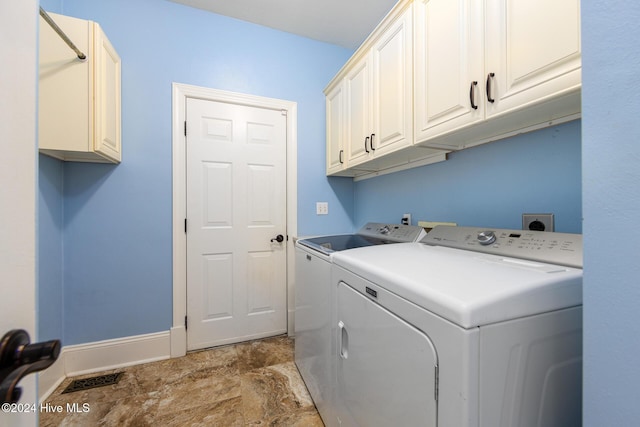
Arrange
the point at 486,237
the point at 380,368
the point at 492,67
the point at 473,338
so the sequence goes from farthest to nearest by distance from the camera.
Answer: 1. the point at 486,237
2. the point at 492,67
3. the point at 380,368
4. the point at 473,338

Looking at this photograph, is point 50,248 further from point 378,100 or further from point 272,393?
point 378,100

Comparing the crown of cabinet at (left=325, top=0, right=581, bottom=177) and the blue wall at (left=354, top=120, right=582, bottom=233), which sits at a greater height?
the crown of cabinet at (left=325, top=0, right=581, bottom=177)

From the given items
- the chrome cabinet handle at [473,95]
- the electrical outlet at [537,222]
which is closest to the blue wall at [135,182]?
the chrome cabinet handle at [473,95]

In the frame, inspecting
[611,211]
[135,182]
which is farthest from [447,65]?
[135,182]

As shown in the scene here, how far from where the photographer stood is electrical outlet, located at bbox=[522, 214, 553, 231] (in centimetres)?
105

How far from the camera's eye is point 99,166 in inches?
69.1

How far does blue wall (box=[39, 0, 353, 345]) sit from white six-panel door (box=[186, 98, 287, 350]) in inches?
7.1

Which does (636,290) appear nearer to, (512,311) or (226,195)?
Answer: (512,311)

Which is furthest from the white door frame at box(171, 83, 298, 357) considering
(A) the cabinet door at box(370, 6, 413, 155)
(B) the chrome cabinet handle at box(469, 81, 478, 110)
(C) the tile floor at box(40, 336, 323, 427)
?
(B) the chrome cabinet handle at box(469, 81, 478, 110)

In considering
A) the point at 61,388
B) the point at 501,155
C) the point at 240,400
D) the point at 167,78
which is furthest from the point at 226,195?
the point at 501,155

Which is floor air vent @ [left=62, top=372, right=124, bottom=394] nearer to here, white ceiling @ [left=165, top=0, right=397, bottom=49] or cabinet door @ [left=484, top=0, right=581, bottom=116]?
cabinet door @ [left=484, top=0, right=581, bottom=116]

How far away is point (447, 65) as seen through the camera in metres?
1.10

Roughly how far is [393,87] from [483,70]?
1.78 feet

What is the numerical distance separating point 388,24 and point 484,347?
1654 millimetres
